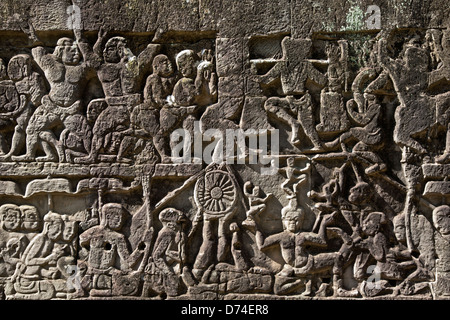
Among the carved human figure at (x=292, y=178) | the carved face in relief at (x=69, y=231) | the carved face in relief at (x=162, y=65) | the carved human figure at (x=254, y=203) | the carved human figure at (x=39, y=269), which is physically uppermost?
the carved face in relief at (x=162, y=65)

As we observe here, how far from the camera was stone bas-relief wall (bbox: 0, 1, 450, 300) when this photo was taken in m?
5.11

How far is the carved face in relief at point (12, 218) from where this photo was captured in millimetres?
5211

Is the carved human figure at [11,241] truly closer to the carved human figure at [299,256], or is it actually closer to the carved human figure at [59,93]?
the carved human figure at [59,93]

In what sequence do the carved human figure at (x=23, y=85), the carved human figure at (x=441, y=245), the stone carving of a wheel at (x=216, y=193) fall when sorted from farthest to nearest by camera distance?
the carved human figure at (x=23, y=85) < the stone carving of a wheel at (x=216, y=193) < the carved human figure at (x=441, y=245)

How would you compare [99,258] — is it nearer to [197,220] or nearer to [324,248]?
[197,220]

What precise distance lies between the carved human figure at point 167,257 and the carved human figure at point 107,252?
0.19 meters

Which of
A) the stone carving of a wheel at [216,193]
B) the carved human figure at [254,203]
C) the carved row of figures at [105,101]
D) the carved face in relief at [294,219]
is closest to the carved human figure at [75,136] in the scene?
the carved row of figures at [105,101]

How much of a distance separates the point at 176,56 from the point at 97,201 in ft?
5.35

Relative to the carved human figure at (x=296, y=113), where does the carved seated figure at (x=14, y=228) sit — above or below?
below

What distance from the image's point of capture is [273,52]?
5293 mm

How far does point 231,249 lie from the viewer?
515 cm

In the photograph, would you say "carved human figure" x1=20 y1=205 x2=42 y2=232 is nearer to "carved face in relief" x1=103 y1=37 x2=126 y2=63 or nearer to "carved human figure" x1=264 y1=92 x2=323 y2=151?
"carved face in relief" x1=103 y1=37 x2=126 y2=63

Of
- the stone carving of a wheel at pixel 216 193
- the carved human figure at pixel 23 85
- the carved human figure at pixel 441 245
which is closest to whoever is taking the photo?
the carved human figure at pixel 441 245

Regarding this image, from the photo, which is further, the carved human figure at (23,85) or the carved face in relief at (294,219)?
the carved human figure at (23,85)
